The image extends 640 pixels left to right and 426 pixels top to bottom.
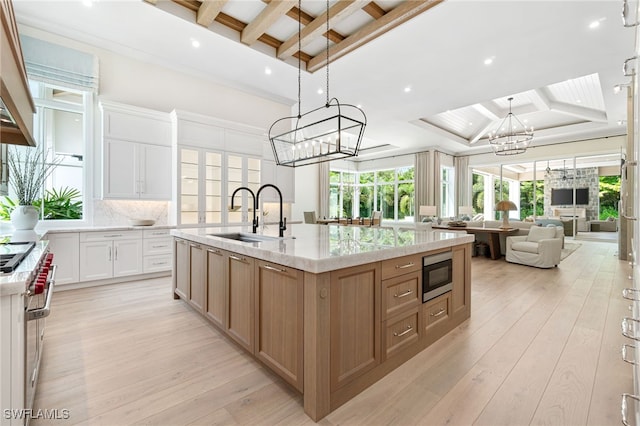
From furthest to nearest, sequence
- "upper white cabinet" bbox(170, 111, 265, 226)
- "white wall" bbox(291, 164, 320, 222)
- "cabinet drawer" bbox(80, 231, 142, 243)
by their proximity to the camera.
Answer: "white wall" bbox(291, 164, 320, 222)
"upper white cabinet" bbox(170, 111, 265, 226)
"cabinet drawer" bbox(80, 231, 142, 243)

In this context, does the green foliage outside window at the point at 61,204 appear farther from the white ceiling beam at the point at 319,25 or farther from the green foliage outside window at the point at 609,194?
the green foliage outside window at the point at 609,194

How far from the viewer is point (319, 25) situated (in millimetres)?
3639

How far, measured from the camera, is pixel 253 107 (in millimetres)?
5859

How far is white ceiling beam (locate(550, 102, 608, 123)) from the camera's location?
699 cm

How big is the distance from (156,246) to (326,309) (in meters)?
3.93

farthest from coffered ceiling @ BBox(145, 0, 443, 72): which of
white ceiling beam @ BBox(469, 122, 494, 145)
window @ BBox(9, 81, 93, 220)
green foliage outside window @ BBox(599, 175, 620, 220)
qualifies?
green foliage outside window @ BBox(599, 175, 620, 220)

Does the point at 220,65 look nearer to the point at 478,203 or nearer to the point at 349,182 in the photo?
the point at 349,182

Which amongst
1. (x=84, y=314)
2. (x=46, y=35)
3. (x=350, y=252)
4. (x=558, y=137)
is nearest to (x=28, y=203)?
(x=84, y=314)

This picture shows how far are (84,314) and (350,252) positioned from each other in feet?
10.00

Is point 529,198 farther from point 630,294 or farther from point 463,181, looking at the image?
point 630,294

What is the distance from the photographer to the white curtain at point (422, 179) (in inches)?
414

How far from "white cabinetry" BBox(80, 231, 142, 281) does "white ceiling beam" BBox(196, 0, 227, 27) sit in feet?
10.1

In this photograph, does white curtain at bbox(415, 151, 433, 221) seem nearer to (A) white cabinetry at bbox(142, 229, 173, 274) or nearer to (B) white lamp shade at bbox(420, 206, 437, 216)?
(B) white lamp shade at bbox(420, 206, 437, 216)

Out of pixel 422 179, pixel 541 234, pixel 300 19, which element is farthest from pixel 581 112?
pixel 300 19
